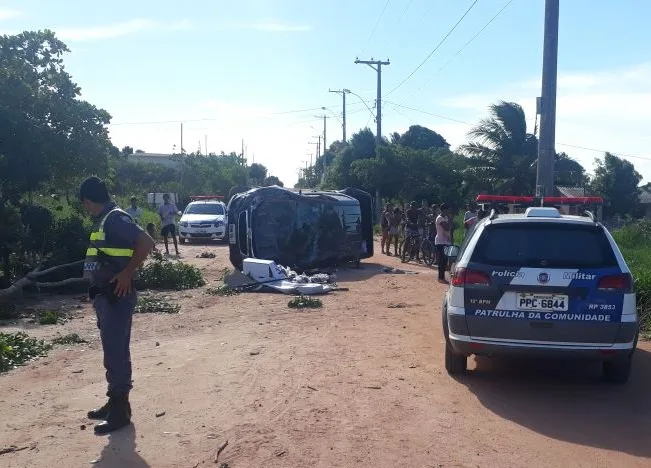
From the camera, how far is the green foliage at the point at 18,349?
8008mm

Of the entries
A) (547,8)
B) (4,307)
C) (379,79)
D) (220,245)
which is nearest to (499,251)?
(4,307)

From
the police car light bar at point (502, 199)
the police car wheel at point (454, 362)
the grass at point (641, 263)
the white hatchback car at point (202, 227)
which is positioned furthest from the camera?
the white hatchback car at point (202, 227)

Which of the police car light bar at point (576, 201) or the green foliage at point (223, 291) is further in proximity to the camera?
the green foliage at point (223, 291)

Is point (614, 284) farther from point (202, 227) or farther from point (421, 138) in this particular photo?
point (421, 138)

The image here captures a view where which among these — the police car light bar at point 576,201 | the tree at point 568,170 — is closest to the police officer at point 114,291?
the police car light bar at point 576,201

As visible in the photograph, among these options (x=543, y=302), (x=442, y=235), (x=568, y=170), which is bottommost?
(x=543, y=302)

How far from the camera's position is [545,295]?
677cm

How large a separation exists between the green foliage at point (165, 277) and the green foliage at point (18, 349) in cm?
542

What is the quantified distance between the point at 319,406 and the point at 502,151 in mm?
26291

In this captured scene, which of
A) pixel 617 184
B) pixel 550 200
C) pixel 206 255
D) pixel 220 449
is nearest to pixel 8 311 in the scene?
pixel 220 449

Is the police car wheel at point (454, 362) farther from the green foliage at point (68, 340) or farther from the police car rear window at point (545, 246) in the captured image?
the green foliage at point (68, 340)

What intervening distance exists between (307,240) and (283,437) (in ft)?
37.2

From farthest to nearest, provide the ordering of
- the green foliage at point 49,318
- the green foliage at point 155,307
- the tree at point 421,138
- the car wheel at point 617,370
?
the tree at point 421,138 → the green foliage at point 155,307 → the green foliage at point 49,318 → the car wheel at point 617,370

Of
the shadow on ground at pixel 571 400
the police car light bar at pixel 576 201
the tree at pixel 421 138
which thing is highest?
the tree at pixel 421 138
